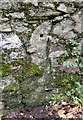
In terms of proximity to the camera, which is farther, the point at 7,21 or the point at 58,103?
the point at 58,103

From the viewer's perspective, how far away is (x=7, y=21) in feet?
9.86

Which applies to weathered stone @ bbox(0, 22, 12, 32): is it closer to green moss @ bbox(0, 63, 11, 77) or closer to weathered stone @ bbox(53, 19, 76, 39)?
green moss @ bbox(0, 63, 11, 77)

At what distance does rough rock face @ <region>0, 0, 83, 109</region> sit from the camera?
3033 millimetres

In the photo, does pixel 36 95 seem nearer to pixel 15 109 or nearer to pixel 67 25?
pixel 15 109

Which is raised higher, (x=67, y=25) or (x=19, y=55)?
(x=67, y=25)

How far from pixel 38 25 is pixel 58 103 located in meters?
0.88

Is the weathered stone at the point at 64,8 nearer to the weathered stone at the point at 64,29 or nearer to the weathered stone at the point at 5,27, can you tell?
the weathered stone at the point at 64,29

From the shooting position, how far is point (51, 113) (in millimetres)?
3100

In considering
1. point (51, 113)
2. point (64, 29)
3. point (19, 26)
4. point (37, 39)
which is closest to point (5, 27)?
point (19, 26)

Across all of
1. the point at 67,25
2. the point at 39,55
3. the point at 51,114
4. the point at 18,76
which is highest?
the point at 67,25

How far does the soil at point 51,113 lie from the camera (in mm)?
3033

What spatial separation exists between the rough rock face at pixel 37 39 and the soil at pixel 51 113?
0.12m

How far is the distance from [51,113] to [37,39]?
2.63ft

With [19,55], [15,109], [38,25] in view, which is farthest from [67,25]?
[15,109]
